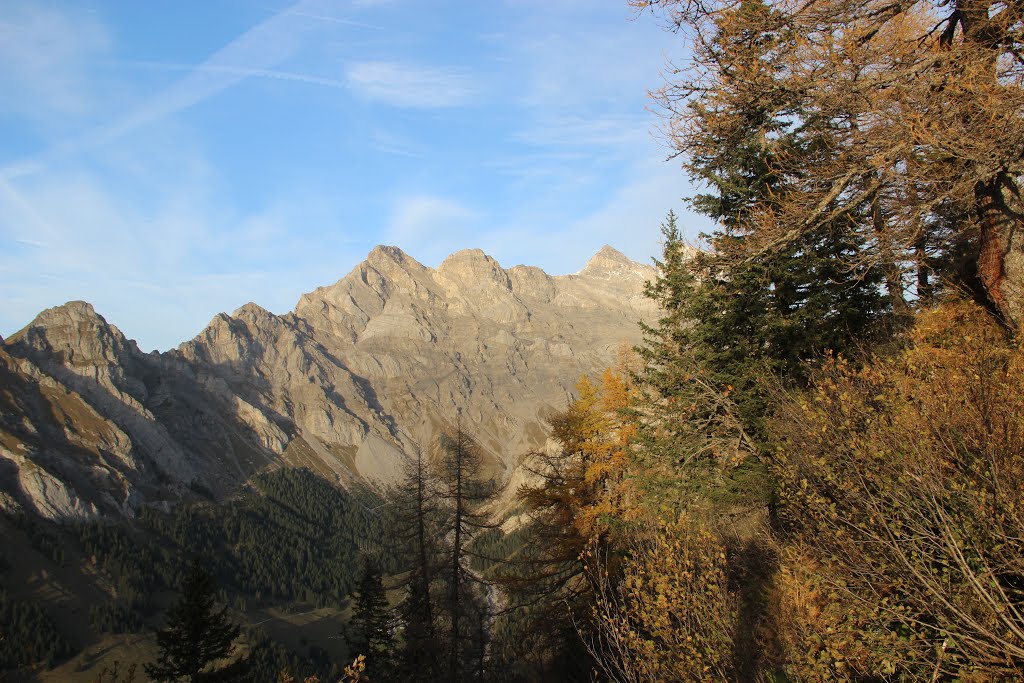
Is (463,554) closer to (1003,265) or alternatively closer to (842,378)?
(842,378)

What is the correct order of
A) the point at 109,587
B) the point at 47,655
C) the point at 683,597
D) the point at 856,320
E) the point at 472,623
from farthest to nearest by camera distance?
the point at 109,587
the point at 47,655
the point at 472,623
the point at 856,320
the point at 683,597

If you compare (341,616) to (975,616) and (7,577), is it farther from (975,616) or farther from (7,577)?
(975,616)

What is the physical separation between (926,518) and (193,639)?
26.8m

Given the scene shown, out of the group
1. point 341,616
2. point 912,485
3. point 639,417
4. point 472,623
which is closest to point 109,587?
point 341,616

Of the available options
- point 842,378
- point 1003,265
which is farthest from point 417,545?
point 1003,265

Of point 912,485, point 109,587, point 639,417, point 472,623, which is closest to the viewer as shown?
point 912,485

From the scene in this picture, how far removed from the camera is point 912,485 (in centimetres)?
611

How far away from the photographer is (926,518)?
559cm

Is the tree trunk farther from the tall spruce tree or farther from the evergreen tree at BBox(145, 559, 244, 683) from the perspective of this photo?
the evergreen tree at BBox(145, 559, 244, 683)

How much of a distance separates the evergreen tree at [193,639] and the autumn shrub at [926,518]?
23.2m

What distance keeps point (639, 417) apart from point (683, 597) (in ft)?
35.7

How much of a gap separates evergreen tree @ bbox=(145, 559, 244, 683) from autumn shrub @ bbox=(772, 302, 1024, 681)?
912 inches

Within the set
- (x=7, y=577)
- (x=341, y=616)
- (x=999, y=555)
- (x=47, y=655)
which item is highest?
(x=999, y=555)

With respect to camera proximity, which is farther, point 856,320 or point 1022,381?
point 856,320
